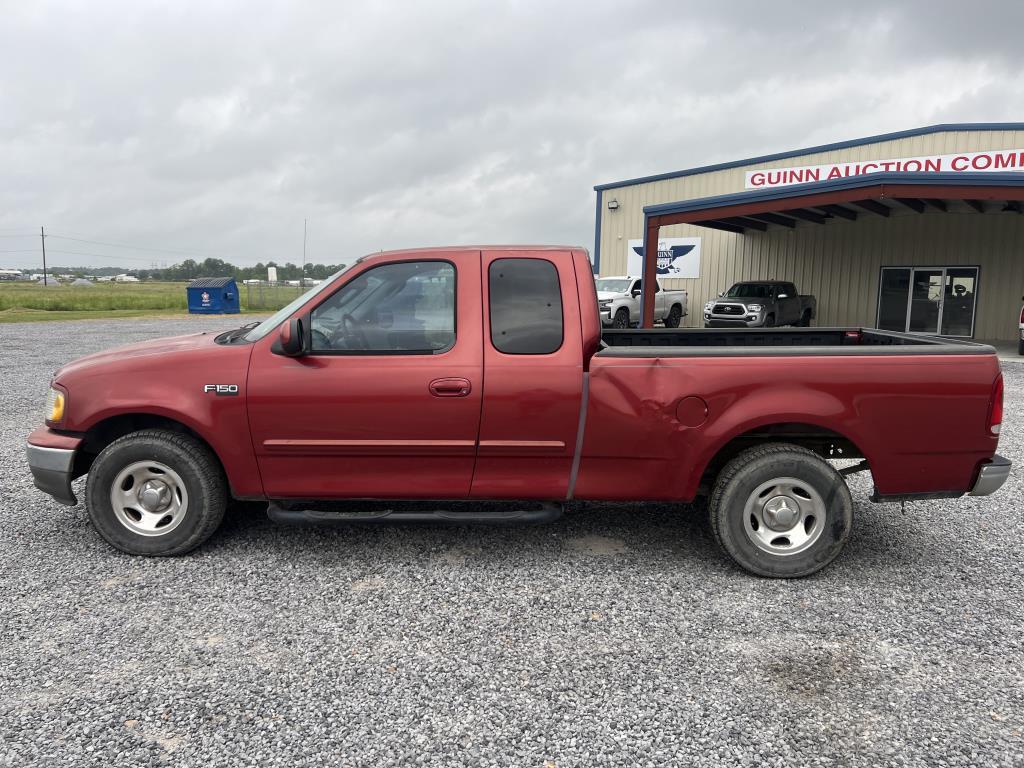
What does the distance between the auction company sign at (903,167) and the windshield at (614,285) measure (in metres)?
5.26

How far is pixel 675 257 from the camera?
86.5 feet

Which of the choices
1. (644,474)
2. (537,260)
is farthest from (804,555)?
(537,260)

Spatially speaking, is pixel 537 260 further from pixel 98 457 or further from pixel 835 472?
pixel 98 457

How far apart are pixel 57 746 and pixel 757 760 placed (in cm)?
245

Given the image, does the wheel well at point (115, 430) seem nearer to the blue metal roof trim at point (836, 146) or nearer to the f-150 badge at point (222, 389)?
the f-150 badge at point (222, 389)

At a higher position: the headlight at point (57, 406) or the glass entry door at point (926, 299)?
the glass entry door at point (926, 299)

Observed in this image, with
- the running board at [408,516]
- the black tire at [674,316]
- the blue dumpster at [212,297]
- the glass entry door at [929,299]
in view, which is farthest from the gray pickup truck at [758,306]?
the blue dumpster at [212,297]

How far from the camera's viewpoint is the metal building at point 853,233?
19.2 meters

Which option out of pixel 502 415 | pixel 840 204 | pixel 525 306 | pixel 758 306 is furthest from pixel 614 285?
pixel 502 415

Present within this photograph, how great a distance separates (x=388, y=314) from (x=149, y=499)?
1.74 m

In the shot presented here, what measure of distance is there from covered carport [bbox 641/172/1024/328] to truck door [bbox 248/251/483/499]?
561 inches

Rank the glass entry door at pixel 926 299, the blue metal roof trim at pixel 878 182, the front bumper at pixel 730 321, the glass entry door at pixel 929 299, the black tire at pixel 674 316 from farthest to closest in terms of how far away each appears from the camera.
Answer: the black tire at pixel 674 316, the glass entry door at pixel 926 299, the glass entry door at pixel 929 299, the front bumper at pixel 730 321, the blue metal roof trim at pixel 878 182

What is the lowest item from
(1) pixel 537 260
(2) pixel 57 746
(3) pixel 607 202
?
(2) pixel 57 746

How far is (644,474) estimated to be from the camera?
3967 mm
